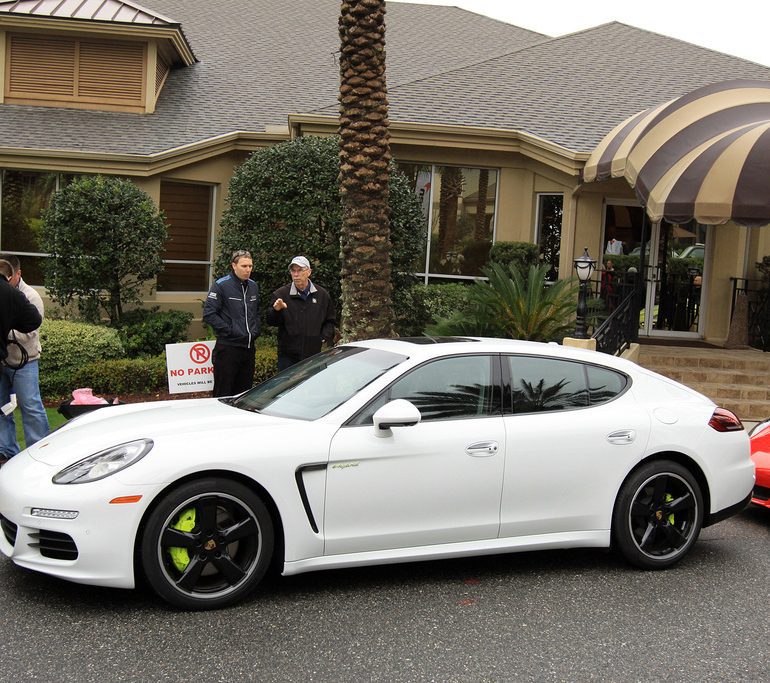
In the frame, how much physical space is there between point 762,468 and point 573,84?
12.1m

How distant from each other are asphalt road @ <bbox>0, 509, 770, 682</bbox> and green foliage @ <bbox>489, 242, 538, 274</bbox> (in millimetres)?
9443

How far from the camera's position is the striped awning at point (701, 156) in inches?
442

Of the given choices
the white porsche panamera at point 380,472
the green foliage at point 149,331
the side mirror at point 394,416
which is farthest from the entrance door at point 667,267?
the side mirror at point 394,416

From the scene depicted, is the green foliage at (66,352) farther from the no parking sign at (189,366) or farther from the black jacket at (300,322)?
the black jacket at (300,322)

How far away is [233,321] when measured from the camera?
27.7ft

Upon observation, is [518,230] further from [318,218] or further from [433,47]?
[433,47]

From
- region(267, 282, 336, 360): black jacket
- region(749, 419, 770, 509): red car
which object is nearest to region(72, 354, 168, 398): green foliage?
A: region(267, 282, 336, 360): black jacket

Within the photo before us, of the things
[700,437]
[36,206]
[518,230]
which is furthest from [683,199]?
[36,206]

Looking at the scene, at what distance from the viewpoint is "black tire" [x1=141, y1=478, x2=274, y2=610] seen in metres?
4.60

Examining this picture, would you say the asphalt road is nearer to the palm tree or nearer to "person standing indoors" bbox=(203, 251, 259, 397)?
"person standing indoors" bbox=(203, 251, 259, 397)

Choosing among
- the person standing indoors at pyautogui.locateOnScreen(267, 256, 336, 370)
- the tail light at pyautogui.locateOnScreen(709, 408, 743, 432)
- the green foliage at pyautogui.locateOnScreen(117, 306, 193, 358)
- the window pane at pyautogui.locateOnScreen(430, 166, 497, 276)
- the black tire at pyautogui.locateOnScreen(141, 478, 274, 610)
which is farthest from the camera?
the window pane at pyautogui.locateOnScreen(430, 166, 497, 276)

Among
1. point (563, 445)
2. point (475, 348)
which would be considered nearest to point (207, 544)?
point (475, 348)

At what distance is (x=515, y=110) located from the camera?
16078 mm

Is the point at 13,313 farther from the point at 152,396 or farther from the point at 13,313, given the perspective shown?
the point at 152,396
